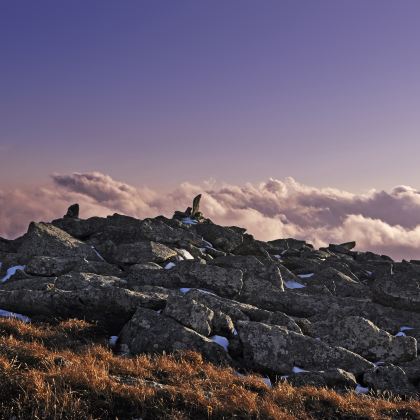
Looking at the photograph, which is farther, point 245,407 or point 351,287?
point 351,287

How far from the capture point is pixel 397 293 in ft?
93.8

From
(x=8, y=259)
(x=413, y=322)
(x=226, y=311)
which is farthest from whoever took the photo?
(x=8, y=259)

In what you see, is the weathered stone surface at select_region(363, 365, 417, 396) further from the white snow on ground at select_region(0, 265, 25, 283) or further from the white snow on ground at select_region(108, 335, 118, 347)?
the white snow on ground at select_region(0, 265, 25, 283)

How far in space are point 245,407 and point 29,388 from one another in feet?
15.3

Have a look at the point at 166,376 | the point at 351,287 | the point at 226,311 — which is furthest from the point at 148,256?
the point at 166,376

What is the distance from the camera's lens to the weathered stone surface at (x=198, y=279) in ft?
81.2

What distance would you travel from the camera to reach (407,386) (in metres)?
15.3

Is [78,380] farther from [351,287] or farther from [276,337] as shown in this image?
[351,287]

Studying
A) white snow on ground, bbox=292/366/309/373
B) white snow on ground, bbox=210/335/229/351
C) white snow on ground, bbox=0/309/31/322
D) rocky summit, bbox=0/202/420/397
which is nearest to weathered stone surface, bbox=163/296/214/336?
rocky summit, bbox=0/202/420/397

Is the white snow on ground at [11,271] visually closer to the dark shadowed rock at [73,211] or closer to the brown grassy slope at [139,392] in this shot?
the brown grassy slope at [139,392]

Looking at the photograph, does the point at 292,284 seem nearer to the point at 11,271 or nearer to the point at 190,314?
the point at 190,314

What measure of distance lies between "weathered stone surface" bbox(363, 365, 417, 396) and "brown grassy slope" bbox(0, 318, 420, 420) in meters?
2.57

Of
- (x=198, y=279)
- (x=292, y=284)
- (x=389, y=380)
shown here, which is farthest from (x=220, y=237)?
(x=389, y=380)

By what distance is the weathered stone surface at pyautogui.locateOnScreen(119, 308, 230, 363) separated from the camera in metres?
15.2
